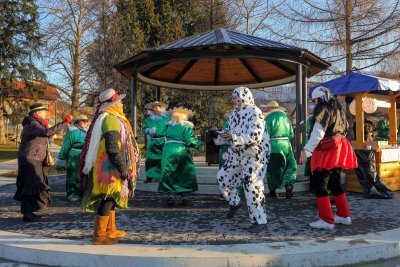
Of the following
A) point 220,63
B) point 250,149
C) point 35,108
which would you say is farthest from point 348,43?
point 35,108

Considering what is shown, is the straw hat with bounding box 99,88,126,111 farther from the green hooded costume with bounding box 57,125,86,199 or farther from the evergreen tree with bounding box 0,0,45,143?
the evergreen tree with bounding box 0,0,45,143

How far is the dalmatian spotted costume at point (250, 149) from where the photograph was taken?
4965 millimetres

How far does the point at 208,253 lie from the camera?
3945 millimetres

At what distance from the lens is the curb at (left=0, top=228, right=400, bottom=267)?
3.85 metres

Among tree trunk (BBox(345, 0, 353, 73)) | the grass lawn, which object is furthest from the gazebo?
the grass lawn

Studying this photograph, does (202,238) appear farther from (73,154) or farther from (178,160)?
(73,154)

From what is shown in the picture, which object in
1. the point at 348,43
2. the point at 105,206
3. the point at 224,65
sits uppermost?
the point at 348,43

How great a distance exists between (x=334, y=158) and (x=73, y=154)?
4.99 m

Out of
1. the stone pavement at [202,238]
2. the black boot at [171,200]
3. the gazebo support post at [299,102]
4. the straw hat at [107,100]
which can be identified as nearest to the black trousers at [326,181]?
the stone pavement at [202,238]

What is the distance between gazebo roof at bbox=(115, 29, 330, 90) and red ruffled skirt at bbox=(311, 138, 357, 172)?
3225 mm

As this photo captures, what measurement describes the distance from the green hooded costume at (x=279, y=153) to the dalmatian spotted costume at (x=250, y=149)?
2076 mm

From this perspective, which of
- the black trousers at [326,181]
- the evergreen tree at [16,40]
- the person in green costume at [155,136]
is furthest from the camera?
the evergreen tree at [16,40]

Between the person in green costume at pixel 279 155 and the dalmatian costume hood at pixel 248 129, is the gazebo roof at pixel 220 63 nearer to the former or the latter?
the person in green costume at pixel 279 155

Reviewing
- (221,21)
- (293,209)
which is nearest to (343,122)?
(293,209)
